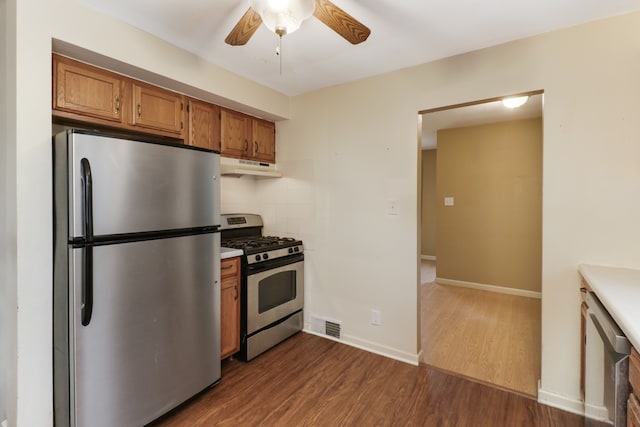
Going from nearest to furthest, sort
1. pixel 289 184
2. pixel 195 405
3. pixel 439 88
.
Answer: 1. pixel 195 405
2. pixel 439 88
3. pixel 289 184

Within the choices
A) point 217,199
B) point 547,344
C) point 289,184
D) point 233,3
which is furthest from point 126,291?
point 547,344

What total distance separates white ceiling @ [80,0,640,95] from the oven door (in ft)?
5.52

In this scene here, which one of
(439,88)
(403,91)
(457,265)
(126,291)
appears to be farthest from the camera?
(457,265)

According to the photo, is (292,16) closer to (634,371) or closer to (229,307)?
(634,371)

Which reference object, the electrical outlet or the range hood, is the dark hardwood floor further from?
the range hood

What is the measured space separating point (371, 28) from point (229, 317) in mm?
2319

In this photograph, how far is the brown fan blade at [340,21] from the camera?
4.39ft

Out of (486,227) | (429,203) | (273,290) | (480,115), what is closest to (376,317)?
(273,290)

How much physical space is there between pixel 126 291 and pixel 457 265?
4.43m

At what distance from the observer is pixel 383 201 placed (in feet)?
8.62

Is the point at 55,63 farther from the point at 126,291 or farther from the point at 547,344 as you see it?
the point at 547,344

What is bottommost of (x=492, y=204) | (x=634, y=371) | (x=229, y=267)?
(x=634, y=371)

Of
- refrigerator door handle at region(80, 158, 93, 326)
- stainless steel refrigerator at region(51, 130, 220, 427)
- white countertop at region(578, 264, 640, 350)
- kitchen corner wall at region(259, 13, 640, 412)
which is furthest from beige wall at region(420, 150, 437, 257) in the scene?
refrigerator door handle at region(80, 158, 93, 326)

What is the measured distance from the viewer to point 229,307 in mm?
2389
